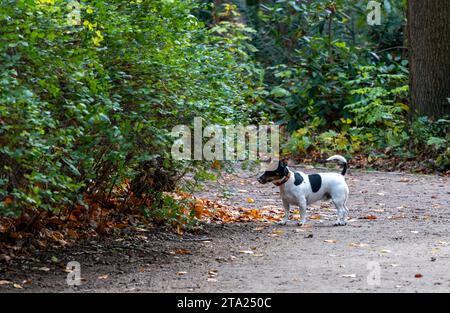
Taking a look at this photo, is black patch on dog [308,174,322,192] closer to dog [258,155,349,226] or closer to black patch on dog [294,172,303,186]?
dog [258,155,349,226]

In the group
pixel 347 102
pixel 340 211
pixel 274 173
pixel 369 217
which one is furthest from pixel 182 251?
pixel 347 102

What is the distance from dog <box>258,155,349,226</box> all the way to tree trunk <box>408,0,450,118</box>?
7877 mm

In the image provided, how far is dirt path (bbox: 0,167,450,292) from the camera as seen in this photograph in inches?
270

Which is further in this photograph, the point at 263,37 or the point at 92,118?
the point at 263,37

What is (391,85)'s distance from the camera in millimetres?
19531

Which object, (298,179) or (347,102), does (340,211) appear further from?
(347,102)

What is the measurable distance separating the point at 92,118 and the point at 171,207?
8.31 feet

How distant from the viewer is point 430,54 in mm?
17500

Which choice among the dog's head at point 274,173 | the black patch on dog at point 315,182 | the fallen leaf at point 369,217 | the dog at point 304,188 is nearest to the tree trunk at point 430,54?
the fallen leaf at point 369,217

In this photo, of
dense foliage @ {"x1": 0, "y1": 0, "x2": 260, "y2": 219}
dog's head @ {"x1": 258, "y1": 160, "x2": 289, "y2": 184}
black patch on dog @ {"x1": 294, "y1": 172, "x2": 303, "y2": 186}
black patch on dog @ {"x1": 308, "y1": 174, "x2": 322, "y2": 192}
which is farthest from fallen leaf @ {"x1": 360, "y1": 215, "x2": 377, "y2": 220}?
dense foliage @ {"x1": 0, "y1": 0, "x2": 260, "y2": 219}

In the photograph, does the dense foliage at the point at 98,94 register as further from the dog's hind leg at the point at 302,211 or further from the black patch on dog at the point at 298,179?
the dog's hind leg at the point at 302,211

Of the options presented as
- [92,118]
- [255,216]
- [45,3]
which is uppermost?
[45,3]

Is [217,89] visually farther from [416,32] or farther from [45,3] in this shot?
[416,32]
